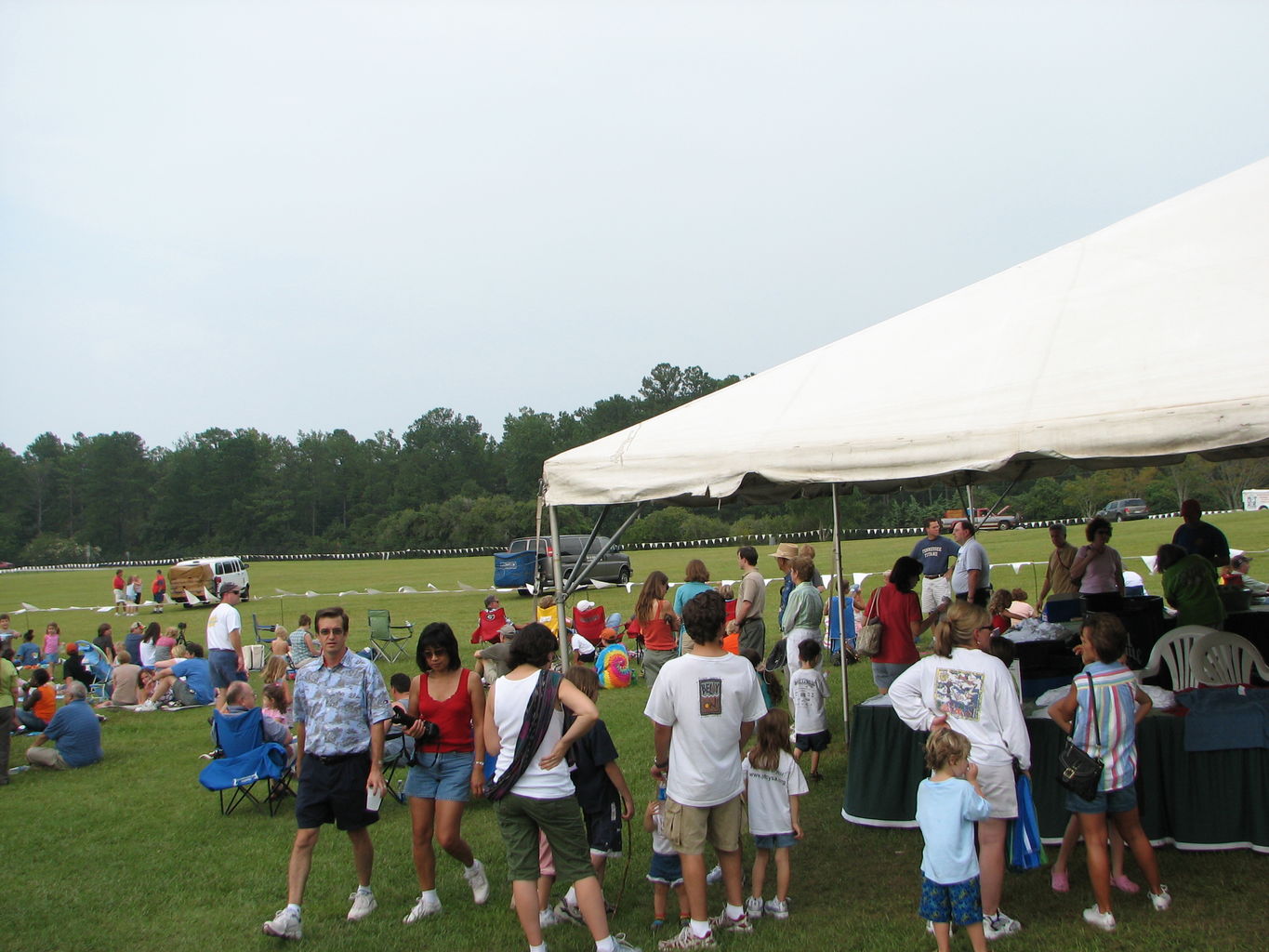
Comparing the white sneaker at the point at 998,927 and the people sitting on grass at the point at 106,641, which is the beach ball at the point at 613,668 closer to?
the white sneaker at the point at 998,927

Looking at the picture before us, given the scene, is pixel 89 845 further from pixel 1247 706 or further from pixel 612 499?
pixel 1247 706

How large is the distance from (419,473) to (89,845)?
4219 inches

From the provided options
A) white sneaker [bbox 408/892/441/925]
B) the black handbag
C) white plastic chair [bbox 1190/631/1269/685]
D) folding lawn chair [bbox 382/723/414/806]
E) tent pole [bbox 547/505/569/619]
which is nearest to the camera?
the black handbag

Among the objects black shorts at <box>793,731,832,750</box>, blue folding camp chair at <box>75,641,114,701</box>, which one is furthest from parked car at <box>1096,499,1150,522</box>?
black shorts at <box>793,731,832,750</box>

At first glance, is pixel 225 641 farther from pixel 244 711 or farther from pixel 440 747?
pixel 440 747

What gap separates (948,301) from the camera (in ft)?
22.3

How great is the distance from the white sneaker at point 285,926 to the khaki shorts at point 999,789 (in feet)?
10.8

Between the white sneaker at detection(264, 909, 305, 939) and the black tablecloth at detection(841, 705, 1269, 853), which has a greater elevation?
the black tablecloth at detection(841, 705, 1269, 853)

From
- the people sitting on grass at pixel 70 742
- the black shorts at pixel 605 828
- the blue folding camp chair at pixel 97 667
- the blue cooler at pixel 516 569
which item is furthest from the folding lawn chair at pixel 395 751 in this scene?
the blue cooler at pixel 516 569

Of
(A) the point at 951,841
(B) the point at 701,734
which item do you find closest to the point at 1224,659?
(A) the point at 951,841

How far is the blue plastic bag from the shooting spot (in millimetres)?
4395

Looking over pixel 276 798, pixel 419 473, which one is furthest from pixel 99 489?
pixel 276 798

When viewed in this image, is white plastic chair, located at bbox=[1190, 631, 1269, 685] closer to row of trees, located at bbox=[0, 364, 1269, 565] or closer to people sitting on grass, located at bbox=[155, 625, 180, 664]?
people sitting on grass, located at bbox=[155, 625, 180, 664]

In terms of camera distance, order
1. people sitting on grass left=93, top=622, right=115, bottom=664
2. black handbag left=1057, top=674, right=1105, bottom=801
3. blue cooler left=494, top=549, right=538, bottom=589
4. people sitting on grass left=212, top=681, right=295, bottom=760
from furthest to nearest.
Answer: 1. blue cooler left=494, top=549, right=538, bottom=589
2. people sitting on grass left=93, top=622, right=115, bottom=664
3. people sitting on grass left=212, top=681, right=295, bottom=760
4. black handbag left=1057, top=674, right=1105, bottom=801
